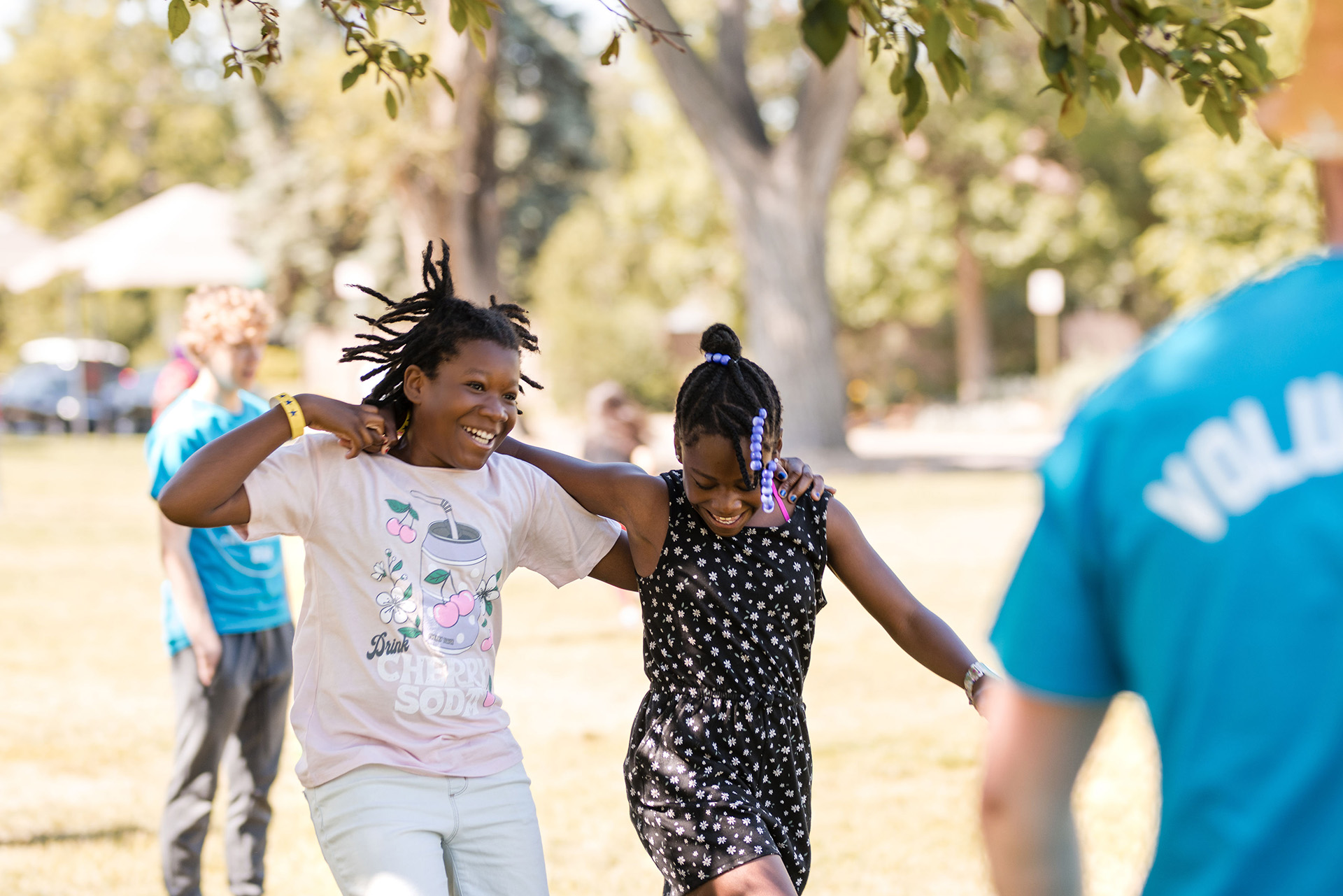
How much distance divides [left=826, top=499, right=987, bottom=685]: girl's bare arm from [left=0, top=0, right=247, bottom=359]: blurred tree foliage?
47.5 meters

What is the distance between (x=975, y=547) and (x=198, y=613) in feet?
32.9

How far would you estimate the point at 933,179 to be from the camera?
33031mm

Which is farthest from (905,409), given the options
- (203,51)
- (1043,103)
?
(203,51)

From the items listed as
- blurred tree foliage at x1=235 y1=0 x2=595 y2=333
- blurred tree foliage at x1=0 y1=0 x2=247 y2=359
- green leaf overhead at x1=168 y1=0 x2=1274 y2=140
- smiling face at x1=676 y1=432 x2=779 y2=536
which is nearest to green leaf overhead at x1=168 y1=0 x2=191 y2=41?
Result: green leaf overhead at x1=168 y1=0 x2=1274 y2=140

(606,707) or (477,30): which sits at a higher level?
(477,30)

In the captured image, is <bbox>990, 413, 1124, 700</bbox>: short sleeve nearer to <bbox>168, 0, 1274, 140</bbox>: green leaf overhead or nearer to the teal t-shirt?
<bbox>168, 0, 1274, 140</bbox>: green leaf overhead

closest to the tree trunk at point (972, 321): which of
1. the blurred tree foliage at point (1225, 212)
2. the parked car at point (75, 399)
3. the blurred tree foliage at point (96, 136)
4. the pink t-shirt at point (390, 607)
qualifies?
the blurred tree foliage at point (1225, 212)

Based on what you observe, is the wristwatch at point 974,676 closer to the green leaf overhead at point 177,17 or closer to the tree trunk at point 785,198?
the green leaf overhead at point 177,17

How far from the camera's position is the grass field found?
17.3 feet

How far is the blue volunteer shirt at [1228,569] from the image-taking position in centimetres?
127

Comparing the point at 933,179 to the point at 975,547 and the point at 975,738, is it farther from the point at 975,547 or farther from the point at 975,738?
the point at 975,738

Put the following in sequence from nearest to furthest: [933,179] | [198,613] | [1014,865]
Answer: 1. [1014,865]
2. [198,613]
3. [933,179]

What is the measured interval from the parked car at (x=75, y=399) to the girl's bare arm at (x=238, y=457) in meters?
29.0

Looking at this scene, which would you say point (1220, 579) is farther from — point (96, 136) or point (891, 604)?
point (96, 136)
